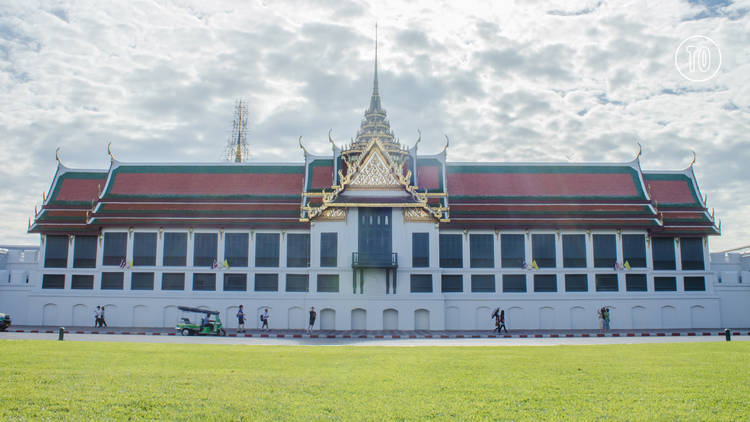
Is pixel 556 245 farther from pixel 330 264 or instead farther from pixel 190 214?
pixel 190 214

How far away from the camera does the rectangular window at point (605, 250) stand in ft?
123

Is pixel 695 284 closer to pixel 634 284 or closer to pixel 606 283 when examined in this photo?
pixel 634 284

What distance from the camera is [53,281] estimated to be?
3747 cm

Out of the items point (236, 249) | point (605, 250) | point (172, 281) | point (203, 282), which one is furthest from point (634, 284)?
point (172, 281)

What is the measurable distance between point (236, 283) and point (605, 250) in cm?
2341

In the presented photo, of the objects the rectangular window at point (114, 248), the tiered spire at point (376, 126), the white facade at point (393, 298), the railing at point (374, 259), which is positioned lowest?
the white facade at point (393, 298)

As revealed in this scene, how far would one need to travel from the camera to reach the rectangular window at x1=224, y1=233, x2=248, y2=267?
3703 cm

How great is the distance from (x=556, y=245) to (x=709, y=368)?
922 inches

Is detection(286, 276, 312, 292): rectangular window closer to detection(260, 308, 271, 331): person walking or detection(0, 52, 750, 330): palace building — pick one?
detection(0, 52, 750, 330): palace building

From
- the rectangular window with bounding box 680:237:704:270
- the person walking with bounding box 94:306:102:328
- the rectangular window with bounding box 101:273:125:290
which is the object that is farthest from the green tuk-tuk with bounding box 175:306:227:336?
the rectangular window with bounding box 680:237:704:270

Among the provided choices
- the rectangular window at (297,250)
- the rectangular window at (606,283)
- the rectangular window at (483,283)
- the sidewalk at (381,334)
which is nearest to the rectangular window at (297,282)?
the rectangular window at (297,250)

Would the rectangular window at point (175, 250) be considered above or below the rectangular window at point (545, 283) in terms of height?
above

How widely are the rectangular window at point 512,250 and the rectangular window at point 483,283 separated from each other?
1284mm

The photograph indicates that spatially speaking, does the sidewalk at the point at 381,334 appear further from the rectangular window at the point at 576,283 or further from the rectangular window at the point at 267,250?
the rectangular window at the point at 267,250
